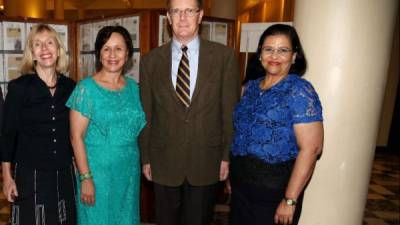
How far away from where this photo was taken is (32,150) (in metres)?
1.89

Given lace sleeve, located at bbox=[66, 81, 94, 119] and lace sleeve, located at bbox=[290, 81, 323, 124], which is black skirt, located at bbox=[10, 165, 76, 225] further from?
lace sleeve, located at bbox=[290, 81, 323, 124]

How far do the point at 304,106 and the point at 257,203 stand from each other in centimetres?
60

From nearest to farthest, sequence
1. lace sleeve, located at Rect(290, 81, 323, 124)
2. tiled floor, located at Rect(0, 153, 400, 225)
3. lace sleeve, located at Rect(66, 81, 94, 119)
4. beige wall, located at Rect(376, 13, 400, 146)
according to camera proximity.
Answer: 1. lace sleeve, located at Rect(290, 81, 323, 124)
2. lace sleeve, located at Rect(66, 81, 94, 119)
3. tiled floor, located at Rect(0, 153, 400, 225)
4. beige wall, located at Rect(376, 13, 400, 146)

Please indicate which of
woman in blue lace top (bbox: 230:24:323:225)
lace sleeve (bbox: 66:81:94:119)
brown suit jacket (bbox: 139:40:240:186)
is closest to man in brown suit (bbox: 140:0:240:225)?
brown suit jacket (bbox: 139:40:240:186)

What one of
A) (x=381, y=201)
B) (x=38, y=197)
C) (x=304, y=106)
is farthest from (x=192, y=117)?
(x=381, y=201)

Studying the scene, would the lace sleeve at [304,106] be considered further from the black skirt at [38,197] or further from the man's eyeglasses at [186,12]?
the black skirt at [38,197]

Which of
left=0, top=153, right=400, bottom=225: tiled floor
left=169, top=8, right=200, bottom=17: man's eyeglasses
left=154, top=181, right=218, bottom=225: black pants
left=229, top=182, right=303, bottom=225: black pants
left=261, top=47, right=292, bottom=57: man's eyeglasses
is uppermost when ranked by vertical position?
left=169, top=8, right=200, bottom=17: man's eyeglasses

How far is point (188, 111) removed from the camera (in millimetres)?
1970

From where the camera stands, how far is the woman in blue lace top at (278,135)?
5.23 ft

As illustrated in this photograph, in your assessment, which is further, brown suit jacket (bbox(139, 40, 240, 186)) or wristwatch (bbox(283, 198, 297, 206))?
brown suit jacket (bbox(139, 40, 240, 186))

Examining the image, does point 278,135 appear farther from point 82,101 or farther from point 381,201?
point 381,201

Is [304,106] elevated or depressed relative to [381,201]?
elevated

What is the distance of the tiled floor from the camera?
357cm

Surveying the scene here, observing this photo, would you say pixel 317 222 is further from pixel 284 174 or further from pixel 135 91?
pixel 135 91
